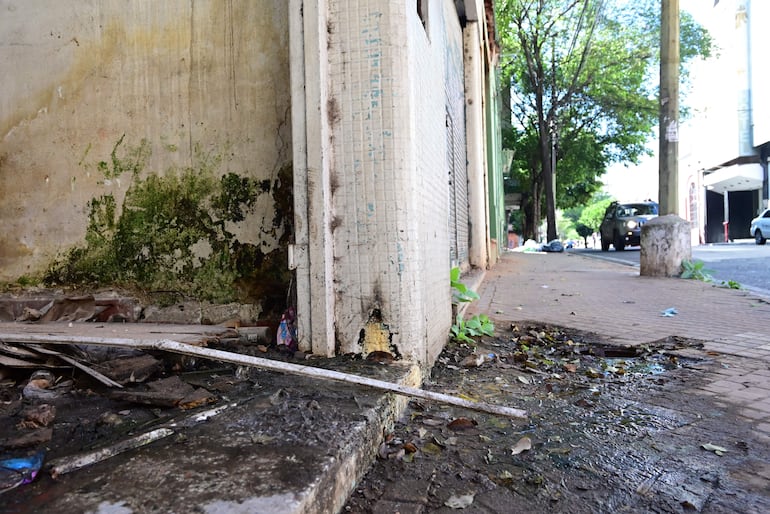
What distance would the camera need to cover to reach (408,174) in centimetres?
243

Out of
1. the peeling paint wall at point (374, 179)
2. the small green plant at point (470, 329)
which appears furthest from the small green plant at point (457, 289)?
the peeling paint wall at point (374, 179)

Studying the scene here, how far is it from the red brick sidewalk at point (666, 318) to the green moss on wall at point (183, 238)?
92.7 inches

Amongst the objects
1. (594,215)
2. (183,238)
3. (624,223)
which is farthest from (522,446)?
(594,215)

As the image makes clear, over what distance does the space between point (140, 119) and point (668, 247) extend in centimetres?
A: 772

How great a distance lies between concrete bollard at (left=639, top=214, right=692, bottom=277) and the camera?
8.12 m

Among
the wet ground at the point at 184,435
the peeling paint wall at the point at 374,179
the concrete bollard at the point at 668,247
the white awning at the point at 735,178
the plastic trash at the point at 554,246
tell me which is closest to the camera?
the wet ground at the point at 184,435

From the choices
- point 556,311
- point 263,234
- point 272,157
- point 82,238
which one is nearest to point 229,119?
point 272,157

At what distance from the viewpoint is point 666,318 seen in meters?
4.64

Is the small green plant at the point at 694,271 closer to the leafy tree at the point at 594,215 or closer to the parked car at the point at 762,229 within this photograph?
the parked car at the point at 762,229

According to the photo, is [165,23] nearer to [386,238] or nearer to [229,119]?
[229,119]

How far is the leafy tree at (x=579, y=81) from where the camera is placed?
70.9 feet

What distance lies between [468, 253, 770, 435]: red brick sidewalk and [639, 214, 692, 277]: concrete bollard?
35cm

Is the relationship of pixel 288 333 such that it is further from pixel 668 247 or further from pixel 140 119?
pixel 668 247

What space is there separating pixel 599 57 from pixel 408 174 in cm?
2420
